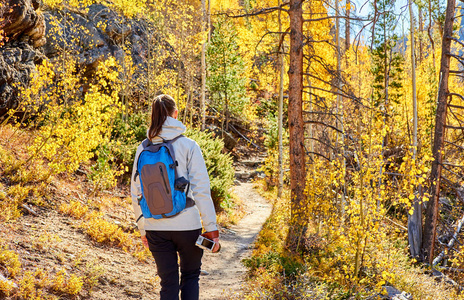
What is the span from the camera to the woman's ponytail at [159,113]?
2707 millimetres

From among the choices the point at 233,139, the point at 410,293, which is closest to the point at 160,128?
the point at 410,293

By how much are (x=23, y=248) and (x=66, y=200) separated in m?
2.32

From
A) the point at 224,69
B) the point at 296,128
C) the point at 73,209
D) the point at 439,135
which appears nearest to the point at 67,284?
the point at 73,209

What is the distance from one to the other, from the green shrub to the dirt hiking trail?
3.05ft

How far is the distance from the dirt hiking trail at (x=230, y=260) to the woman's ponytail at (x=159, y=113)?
290 cm

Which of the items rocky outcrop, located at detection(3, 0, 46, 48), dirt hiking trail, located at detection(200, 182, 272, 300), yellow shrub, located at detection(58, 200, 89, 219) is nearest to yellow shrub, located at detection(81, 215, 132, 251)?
yellow shrub, located at detection(58, 200, 89, 219)

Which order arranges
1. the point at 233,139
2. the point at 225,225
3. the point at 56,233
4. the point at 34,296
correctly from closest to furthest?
the point at 34,296
the point at 56,233
the point at 225,225
the point at 233,139

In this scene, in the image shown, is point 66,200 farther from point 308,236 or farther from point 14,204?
point 308,236

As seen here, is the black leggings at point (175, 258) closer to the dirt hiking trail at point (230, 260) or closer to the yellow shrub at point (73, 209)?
the dirt hiking trail at point (230, 260)

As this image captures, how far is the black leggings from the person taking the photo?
8.65 feet

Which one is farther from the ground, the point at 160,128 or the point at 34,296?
the point at 160,128

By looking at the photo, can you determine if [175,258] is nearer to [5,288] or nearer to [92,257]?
[5,288]

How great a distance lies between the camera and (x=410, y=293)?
6363mm

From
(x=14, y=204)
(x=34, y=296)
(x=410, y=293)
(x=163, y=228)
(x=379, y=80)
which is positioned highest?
(x=379, y=80)
